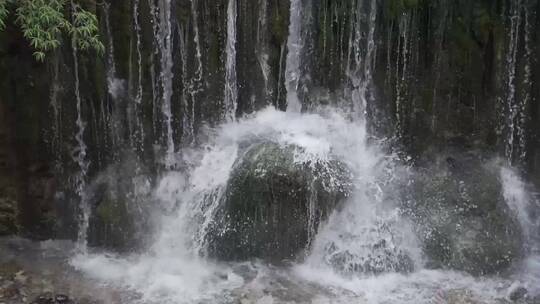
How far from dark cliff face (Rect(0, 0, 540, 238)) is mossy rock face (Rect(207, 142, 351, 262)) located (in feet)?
3.71

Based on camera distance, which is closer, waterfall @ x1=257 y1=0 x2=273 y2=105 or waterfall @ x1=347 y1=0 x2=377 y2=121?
waterfall @ x1=347 y1=0 x2=377 y2=121

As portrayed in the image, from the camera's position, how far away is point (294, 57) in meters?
8.52

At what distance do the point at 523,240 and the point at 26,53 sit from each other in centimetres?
688

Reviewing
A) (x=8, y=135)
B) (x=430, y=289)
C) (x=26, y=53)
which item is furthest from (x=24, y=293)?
(x=430, y=289)

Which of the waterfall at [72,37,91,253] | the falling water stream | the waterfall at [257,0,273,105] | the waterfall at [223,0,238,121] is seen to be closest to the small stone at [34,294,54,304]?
the falling water stream

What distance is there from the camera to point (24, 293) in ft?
22.8

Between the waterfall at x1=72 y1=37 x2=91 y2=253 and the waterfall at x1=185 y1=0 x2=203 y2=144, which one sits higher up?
the waterfall at x1=185 y1=0 x2=203 y2=144

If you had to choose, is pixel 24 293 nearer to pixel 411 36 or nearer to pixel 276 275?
pixel 276 275

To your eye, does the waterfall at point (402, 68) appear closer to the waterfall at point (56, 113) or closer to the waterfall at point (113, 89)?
the waterfall at point (113, 89)

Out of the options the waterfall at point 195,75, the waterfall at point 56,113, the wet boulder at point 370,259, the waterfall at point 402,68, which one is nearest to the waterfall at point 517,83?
the waterfall at point 402,68

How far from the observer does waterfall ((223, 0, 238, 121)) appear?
8141 millimetres

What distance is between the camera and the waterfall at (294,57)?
835 centimetres

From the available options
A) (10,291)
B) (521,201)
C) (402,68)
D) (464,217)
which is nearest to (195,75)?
(402,68)

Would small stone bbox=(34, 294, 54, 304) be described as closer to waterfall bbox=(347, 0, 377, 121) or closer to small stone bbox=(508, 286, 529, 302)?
waterfall bbox=(347, 0, 377, 121)
